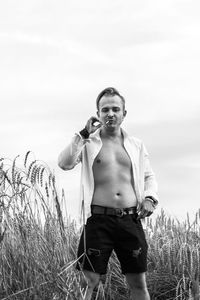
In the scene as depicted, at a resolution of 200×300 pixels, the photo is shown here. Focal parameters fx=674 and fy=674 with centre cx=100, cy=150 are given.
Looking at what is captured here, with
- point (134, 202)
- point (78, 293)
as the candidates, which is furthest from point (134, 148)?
point (78, 293)

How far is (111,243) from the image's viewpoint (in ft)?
16.8

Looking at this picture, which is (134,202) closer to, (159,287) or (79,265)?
(79,265)

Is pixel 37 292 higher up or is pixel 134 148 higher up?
pixel 134 148

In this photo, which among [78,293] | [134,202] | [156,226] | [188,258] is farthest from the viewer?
[156,226]

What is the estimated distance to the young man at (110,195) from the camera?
5.03 metres

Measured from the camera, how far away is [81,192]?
5.22 meters

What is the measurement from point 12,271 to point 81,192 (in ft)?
2.90

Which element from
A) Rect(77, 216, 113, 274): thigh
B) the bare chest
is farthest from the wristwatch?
Rect(77, 216, 113, 274): thigh

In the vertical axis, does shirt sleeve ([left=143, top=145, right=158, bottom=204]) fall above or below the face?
below

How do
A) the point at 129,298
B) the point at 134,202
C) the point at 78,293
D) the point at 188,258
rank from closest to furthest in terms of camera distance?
the point at 78,293, the point at 134,202, the point at 129,298, the point at 188,258

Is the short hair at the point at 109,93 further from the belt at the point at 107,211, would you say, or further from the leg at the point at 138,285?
the leg at the point at 138,285

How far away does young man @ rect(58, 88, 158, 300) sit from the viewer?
503 cm

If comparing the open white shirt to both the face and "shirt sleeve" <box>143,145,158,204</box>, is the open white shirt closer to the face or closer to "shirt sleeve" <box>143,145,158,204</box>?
"shirt sleeve" <box>143,145,158,204</box>

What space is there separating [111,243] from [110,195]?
0.36 meters
